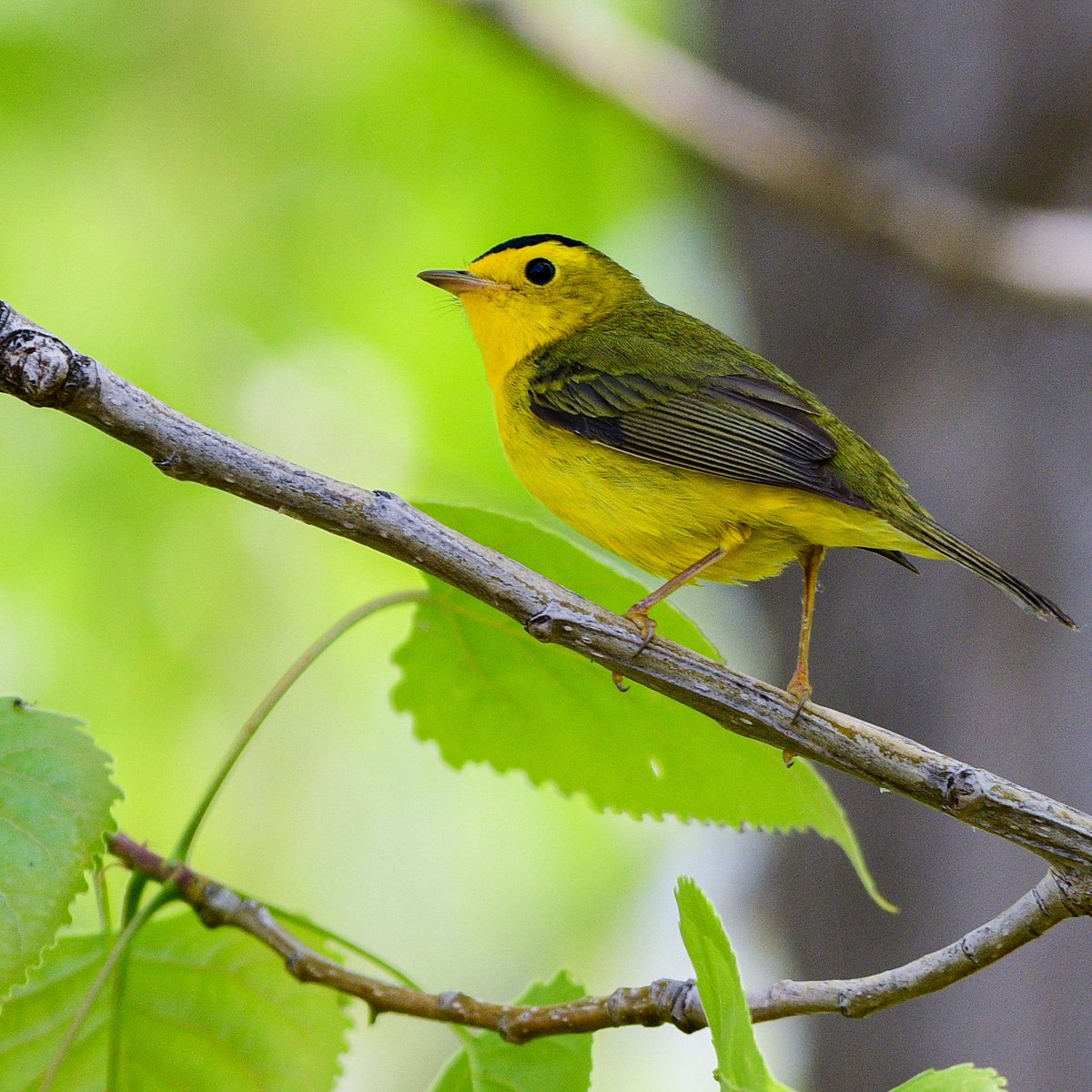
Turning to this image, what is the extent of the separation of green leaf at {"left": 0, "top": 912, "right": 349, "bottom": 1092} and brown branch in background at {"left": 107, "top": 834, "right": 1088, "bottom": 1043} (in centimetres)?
15

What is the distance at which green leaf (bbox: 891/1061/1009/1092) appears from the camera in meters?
1.47

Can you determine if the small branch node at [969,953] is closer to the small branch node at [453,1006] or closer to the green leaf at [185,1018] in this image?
the small branch node at [453,1006]

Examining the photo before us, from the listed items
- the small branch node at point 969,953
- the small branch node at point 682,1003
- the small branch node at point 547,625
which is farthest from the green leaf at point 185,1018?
the small branch node at point 969,953

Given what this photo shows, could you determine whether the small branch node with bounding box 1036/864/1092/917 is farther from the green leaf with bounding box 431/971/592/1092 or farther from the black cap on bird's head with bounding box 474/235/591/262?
the black cap on bird's head with bounding box 474/235/591/262

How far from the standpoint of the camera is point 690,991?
1.87 m

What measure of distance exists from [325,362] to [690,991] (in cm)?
629

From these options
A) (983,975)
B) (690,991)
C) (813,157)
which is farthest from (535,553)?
(983,975)

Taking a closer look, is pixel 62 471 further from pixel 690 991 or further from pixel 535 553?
pixel 690 991

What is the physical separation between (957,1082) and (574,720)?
110cm

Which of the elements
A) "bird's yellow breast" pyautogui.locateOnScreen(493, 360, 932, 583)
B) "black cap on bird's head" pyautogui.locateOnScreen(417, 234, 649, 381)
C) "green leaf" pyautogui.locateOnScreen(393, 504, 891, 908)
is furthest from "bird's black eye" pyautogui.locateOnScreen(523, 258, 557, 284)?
"green leaf" pyautogui.locateOnScreen(393, 504, 891, 908)

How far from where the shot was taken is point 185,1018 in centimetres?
234

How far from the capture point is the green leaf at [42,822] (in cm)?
171

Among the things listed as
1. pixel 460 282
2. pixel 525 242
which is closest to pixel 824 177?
pixel 525 242

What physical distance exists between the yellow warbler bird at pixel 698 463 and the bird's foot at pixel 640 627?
9.9 inches
